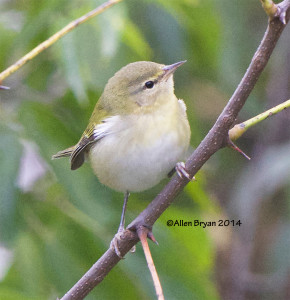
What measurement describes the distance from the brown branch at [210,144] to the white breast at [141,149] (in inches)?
25.4

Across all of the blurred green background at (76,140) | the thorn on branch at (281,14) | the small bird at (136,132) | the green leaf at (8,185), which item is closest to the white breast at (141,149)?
the small bird at (136,132)

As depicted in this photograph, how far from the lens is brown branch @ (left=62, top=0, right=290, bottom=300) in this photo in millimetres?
1396

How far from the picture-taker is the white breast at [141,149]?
249 centimetres

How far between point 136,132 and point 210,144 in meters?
0.96

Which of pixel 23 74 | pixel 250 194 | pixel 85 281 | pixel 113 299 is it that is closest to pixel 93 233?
pixel 113 299

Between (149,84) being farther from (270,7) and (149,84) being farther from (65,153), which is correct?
(270,7)

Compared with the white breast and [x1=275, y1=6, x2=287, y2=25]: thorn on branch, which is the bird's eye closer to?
the white breast

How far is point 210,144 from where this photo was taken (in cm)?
160

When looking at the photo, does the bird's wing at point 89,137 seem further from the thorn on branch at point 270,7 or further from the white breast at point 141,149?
the thorn on branch at point 270,7

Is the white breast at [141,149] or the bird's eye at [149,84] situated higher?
the bird's eye at [149,84]

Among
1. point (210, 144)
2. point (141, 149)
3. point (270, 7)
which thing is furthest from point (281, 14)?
point (141, 149)

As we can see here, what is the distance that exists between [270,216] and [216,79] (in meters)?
1.38

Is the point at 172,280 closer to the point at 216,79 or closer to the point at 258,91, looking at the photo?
the point at 216,79

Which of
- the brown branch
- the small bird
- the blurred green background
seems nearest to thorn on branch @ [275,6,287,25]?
the brown branch
